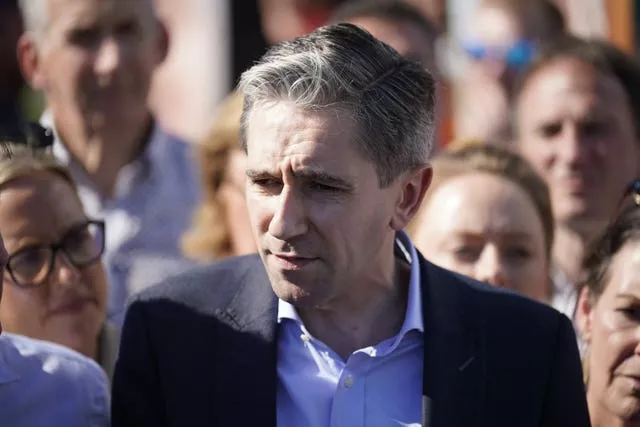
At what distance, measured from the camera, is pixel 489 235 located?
446 cm

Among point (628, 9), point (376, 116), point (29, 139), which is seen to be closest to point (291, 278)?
point (376, 116)

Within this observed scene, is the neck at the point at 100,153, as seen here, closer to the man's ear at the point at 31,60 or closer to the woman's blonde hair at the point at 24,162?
the man's ear at the point at 31,60

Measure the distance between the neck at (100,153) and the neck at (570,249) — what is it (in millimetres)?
1825

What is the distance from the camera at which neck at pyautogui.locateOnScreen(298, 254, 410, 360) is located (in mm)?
3387

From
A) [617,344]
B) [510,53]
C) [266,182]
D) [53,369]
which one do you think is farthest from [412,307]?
[510,53]

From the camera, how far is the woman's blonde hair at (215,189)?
18.0 ft

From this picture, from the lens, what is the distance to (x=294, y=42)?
10.9ft

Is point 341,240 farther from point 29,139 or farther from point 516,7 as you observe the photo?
point 516,7

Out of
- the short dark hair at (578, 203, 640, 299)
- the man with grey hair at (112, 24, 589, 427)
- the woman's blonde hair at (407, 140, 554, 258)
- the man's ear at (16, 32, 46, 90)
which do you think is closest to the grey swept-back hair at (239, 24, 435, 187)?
the man with grey hair at (112, 24, 589, 427)

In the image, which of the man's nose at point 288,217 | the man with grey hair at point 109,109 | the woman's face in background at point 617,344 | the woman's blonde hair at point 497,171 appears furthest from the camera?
the man with grey hair at point 109,109

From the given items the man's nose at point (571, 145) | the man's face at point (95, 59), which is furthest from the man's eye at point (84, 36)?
the man's nose at point (571, 145)

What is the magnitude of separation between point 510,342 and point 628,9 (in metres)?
4.44

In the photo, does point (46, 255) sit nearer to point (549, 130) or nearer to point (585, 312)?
point (585, 312)

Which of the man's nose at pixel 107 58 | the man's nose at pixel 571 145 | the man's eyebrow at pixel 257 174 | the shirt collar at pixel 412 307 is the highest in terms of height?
the man's eyebrow at pixel 257 174
